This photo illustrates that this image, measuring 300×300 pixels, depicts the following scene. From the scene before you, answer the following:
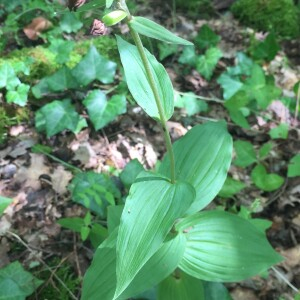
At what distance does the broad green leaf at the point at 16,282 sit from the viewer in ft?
6.69

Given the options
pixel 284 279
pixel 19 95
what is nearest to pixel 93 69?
pixel 19 95

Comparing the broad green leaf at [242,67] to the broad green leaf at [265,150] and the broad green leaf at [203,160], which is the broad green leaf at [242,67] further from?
the broad green leaf at [203,160]

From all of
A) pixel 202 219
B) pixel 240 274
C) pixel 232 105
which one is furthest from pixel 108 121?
pixel 240 274

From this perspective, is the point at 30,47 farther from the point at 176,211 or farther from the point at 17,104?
the point at 176,211

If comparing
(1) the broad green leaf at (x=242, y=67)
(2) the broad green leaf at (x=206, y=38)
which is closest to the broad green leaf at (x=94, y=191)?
(1) the broad green leaf at (x=242, y=67)

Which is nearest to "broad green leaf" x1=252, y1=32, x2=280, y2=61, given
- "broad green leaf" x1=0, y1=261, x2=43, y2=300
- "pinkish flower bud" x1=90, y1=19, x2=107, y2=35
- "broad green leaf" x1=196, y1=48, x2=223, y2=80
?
"broad green leaf" x1=196, y1=48, x2=223, y2=80

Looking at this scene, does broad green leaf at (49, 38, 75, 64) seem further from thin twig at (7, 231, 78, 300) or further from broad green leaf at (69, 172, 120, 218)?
thin twig at (7, 231, 78, 300)

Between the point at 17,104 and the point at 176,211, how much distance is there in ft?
6.41

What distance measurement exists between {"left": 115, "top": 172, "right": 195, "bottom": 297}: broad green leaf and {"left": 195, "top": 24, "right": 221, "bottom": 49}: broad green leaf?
7.98 feet

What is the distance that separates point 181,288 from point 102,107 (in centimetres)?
150

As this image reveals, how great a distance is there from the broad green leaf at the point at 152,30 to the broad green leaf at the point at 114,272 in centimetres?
98

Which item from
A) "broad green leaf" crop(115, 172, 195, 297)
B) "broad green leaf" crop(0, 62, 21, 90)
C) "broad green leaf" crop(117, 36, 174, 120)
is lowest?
"broad green leaf" crop(0, 62, 21, 90)

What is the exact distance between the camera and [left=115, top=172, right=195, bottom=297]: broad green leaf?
4.93 ft

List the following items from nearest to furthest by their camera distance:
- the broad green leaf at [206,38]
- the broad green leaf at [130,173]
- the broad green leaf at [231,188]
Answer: the broad green leaf at [130,173], the broad green leaf at [231,188], the broad green leaf at [206,38]
